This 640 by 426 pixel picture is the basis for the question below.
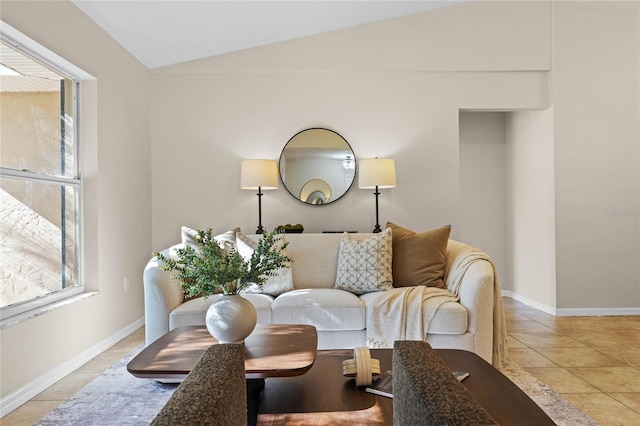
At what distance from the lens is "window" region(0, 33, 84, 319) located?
293 cm

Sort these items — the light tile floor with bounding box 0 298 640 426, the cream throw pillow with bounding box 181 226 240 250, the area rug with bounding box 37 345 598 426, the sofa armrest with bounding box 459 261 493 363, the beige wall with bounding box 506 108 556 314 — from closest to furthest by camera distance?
1. the area rug with bounding box 37 345 598 426
2. the light tile floor with bounding box 0 298 640 426
3. the sofa armrest with bounding box 459 261 493 363
4. the cream throw pillow with bounding box 181 226 240 250
5. the beige wall with bounding box 506 108 556 314

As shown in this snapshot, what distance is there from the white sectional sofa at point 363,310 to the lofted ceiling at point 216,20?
1928 millimetres

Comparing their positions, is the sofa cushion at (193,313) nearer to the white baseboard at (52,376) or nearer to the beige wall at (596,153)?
the white baseboard at (52,376)

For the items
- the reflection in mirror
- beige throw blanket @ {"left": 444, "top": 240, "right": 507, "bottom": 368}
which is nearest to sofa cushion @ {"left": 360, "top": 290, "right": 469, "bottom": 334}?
beige throw blanket @ {"left": 444, "top": 240, "right": 507, "bottom": 368}

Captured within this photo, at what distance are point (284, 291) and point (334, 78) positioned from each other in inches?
93.5

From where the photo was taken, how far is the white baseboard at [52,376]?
2.70 m

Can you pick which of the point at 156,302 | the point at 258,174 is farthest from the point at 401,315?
the point at 258,174

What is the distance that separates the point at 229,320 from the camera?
2.08 m

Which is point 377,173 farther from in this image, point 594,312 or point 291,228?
point 594,312

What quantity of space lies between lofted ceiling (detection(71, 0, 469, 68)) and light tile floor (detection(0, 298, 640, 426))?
2491mm

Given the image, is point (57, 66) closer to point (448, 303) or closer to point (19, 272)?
point (19, 272)

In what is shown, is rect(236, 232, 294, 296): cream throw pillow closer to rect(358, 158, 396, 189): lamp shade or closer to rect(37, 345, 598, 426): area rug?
rect(37, 345, 598, 426): area rug

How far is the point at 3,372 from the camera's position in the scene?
105 inches

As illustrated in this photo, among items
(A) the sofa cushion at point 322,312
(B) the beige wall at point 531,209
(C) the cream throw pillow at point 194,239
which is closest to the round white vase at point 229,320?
(A) the sofa cushion at point 322,312
